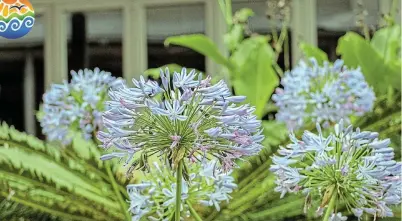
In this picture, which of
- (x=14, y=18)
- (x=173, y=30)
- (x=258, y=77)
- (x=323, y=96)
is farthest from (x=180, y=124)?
(x=173, y=30)

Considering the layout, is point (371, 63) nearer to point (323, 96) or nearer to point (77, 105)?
point (323, 96)

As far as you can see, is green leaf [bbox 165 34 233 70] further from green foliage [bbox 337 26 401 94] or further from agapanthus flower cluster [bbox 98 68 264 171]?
agapanthus flower cluster [bbox 98 68 264 171]

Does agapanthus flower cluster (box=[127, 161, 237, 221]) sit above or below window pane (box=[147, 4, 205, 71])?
below

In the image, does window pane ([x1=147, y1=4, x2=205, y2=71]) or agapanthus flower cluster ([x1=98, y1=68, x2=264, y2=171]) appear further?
window pane ([x1=147, y1=4, x2=205, y2=71])

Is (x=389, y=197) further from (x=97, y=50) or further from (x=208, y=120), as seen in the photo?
(x=97, y=50)

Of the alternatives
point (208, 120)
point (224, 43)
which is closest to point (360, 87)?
point (224, 43)

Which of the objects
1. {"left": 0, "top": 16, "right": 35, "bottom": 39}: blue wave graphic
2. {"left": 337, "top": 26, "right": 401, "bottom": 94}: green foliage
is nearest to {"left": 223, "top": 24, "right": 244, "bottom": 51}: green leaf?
{"left": 337, "top": 26, "right": 401, "bottom": 94}: green foliage

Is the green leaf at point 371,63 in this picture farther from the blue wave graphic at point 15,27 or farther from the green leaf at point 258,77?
the blue wave graphic at point 15,27
